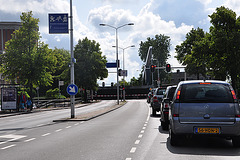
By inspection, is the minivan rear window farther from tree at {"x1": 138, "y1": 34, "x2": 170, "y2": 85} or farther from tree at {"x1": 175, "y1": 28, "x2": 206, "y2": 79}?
tree at {"x1": 138, "y1": 34, "x2": 170, "y2": 85}

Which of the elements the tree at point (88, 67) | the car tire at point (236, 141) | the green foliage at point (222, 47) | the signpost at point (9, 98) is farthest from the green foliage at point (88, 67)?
the car tire at point (236, 141)

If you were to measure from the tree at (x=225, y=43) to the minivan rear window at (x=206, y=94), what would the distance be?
32733mm

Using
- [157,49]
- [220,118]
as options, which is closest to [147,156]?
[220,118]

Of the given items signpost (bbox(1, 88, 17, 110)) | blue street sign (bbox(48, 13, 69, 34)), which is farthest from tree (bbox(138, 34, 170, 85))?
blue street sign (bbox(48, 13, 69, 34))

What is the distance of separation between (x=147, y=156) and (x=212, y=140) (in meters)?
3.34

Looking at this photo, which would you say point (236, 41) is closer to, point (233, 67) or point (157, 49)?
point (233, 67)

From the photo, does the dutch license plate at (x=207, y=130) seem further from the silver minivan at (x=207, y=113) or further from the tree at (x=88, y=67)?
the tree at (x=88, y=67)

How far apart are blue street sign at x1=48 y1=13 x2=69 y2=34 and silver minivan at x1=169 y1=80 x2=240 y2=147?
13.6 meters

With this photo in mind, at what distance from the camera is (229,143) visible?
975 cm

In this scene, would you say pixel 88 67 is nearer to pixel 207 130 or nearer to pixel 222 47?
pixel 222 47

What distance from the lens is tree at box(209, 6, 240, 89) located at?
40.1 metres

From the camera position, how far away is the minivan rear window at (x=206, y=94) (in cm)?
861

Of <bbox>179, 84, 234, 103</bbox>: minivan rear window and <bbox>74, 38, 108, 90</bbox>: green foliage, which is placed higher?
<bbox>74, 38, 108, 90</bbox>: green foliage

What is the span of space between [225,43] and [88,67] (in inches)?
1148
